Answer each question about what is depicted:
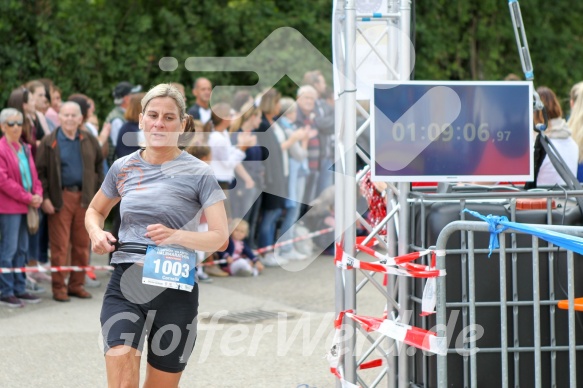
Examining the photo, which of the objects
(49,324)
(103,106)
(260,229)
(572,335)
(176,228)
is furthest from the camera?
(103,106)

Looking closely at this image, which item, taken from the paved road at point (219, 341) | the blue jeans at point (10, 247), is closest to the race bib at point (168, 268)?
the paved road at point (219, 341)

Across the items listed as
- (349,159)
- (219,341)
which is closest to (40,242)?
(219,341)

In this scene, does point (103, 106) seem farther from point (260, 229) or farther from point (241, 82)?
point (260, 229)

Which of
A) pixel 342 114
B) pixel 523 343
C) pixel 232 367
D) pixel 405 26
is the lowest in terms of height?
pixel 232 367

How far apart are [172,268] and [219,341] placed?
3.39 m

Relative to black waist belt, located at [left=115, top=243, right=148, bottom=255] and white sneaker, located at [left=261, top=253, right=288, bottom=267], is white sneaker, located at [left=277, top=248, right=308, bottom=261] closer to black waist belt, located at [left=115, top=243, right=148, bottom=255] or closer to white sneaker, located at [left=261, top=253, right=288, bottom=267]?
white sneaker, located at [left=261, top=253, right=288, bottom=267]

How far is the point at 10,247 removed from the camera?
948cm

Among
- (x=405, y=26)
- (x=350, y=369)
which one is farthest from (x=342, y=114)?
(x=350, y=369)

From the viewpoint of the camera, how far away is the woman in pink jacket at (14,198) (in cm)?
934

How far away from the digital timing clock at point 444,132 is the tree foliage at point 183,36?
933cm

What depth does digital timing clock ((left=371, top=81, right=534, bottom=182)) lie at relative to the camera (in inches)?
221

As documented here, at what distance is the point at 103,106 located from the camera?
14.8 metres

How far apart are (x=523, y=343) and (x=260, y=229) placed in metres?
7.30

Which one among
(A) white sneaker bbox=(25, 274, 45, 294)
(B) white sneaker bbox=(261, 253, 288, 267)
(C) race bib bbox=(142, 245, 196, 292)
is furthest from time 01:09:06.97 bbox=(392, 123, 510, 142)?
(B) white sneaker bbox=(261, 253, 288, 267)
